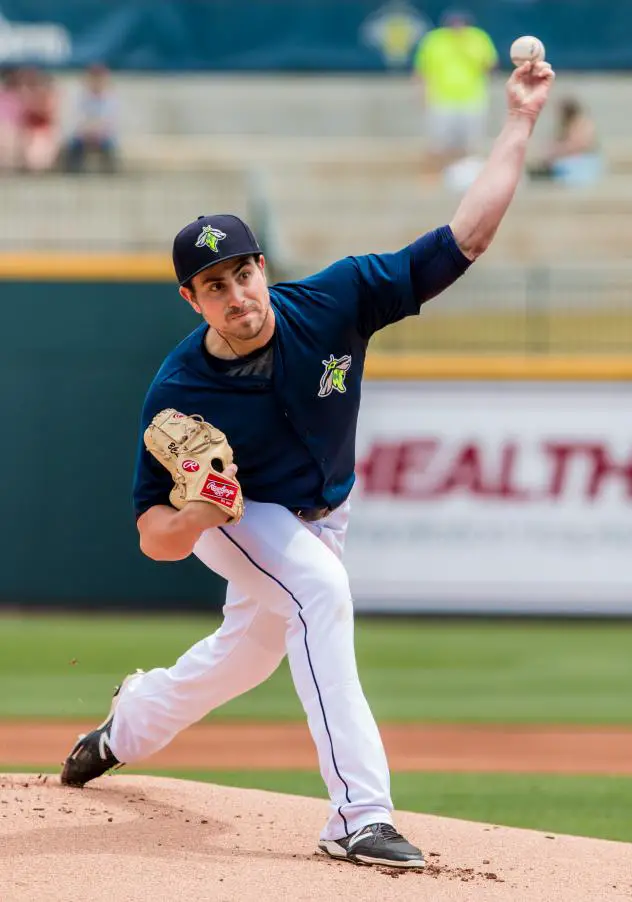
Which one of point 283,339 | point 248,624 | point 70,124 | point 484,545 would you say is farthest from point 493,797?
point 70,124

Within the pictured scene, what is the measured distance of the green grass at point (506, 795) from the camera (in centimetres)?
602

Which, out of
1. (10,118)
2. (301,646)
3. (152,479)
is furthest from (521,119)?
(10,118)

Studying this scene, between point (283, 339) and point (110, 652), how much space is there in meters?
5.87

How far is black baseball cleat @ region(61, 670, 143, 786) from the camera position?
18.0 ft

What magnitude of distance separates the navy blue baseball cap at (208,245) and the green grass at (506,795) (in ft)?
8.23

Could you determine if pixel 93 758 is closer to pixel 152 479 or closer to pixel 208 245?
pixel 152 479

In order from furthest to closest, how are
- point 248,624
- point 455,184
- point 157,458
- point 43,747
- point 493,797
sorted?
point 455,184 → point 43,747 → point 493,797 → point 248,624 → point 157,458

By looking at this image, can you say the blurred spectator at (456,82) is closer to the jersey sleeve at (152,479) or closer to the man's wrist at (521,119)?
the man's wrist at (521,119)

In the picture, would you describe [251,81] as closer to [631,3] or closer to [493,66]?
[493,66]

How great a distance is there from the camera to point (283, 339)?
4.81m

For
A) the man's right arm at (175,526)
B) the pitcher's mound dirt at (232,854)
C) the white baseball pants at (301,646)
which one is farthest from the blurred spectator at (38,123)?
the man's right arm at (175,526)

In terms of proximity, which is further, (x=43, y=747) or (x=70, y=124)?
(x=70, y=124)

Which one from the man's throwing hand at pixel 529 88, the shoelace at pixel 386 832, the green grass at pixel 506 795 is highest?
the man's throwing hand at pixel 529 88

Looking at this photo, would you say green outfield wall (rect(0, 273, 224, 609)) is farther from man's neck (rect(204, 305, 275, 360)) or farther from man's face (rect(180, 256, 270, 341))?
man's face (rect(180, 256, 270, 341))
